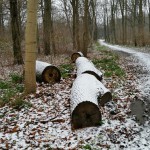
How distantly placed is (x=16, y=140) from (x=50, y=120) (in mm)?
1146

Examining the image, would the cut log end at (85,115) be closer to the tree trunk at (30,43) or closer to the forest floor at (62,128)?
the forest floor at (62,128)

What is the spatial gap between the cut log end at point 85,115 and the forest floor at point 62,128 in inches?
7.2

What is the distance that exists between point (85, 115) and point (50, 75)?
4.65 metres

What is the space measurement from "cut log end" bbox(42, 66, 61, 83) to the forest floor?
73.7 inches

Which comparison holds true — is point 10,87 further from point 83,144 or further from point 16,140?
point 83,144

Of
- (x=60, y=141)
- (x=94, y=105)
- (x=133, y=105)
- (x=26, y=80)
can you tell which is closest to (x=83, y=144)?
(x=60, y=141)

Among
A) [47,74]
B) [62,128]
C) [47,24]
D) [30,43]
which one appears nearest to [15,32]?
[47,24]

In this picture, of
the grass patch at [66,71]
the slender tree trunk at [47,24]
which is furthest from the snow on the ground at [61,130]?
the slender tree trunk at [47,24]

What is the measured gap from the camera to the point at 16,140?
5.61 m

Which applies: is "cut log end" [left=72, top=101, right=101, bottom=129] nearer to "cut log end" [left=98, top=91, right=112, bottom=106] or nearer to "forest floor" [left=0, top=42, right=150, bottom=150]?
"forest floor" [left=0, top=42, right=150, bottom=150]

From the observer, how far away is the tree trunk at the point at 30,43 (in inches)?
310

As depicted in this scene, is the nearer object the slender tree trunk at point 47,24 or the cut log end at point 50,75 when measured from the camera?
→ the cut log end at point 50,75

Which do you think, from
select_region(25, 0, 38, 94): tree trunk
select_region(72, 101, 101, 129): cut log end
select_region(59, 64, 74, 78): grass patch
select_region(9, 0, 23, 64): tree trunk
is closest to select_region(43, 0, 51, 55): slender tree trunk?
select_region(9, 0, 23, 64): tree trunk

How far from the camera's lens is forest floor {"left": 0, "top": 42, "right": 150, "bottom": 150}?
5.39 meters
